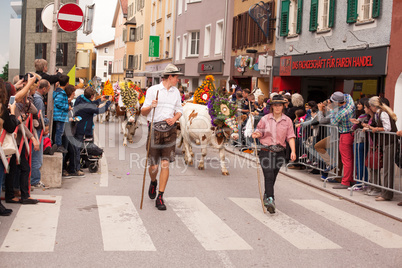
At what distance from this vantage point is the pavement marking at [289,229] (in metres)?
6.85

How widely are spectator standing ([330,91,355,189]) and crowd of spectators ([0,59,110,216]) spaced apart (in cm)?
487

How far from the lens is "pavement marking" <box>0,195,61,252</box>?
6.17m

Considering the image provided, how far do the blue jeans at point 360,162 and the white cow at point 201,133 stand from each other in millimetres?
2835

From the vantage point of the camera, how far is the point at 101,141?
18672mm

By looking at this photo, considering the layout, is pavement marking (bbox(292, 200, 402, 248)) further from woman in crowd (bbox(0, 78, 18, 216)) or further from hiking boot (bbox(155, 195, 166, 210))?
woman in crowd (bbox(0, 78, 18, 216))

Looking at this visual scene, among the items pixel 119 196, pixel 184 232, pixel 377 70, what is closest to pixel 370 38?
pixel 377 70

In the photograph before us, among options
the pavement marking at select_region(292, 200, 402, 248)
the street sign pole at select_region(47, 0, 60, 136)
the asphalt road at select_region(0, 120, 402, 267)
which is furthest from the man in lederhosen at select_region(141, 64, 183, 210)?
the street sign pole at select_region(47, 0, 60, 136)

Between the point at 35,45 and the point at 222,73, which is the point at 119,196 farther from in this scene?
the point at 35,45

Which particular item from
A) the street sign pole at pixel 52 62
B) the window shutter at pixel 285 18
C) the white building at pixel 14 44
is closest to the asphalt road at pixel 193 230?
the street sign pole at pixel 52 62

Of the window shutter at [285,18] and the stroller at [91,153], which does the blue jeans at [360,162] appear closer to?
the stroller at [91,153]

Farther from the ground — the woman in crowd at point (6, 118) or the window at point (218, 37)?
the window at point (218, 37)

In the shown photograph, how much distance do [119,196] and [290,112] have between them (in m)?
6.32

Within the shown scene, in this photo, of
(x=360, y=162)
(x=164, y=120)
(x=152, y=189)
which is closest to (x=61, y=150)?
(x=152, y=189)

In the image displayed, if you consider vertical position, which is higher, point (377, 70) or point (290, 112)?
point (377, 70)
